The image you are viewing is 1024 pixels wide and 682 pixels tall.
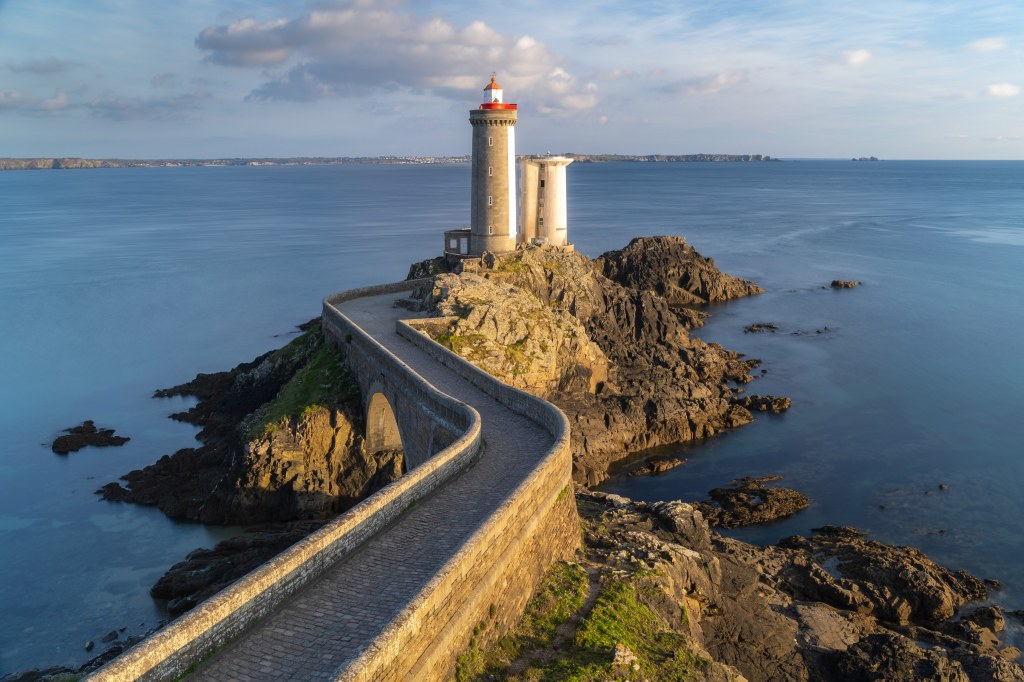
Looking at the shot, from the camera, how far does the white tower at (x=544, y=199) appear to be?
49531 mm

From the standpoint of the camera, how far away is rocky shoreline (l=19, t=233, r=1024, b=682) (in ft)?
59.0

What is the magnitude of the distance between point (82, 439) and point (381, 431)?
1636 centimetres

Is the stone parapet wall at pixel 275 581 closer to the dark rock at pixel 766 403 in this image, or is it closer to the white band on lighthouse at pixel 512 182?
the dark rock at pixel 766 403

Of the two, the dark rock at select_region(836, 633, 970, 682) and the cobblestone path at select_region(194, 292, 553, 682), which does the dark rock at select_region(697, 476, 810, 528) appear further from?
the cobblestone path at select_region(194, 292, 553, 682)

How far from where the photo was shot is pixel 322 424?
98.9ft

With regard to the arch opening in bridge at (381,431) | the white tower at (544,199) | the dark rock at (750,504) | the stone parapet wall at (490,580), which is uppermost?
the white tower at (544,199)

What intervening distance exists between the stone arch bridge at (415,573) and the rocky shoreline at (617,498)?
4.88 feet

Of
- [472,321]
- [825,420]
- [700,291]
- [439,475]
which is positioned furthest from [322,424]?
[700,291]

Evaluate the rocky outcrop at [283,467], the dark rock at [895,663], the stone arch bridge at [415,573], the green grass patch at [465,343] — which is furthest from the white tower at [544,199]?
the dark rock at [895,663]

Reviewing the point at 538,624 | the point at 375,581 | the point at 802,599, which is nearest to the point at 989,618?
the point at 802,599

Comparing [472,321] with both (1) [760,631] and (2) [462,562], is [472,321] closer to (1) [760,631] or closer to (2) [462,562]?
(1) [760,631]

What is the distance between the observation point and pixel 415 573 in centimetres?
1327

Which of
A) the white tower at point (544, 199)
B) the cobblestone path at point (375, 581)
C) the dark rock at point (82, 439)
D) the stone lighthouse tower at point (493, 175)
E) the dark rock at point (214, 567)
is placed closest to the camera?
the cobblestone path at point (375, 581)

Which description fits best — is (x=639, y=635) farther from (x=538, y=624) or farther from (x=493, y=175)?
(x=493, y=175)
